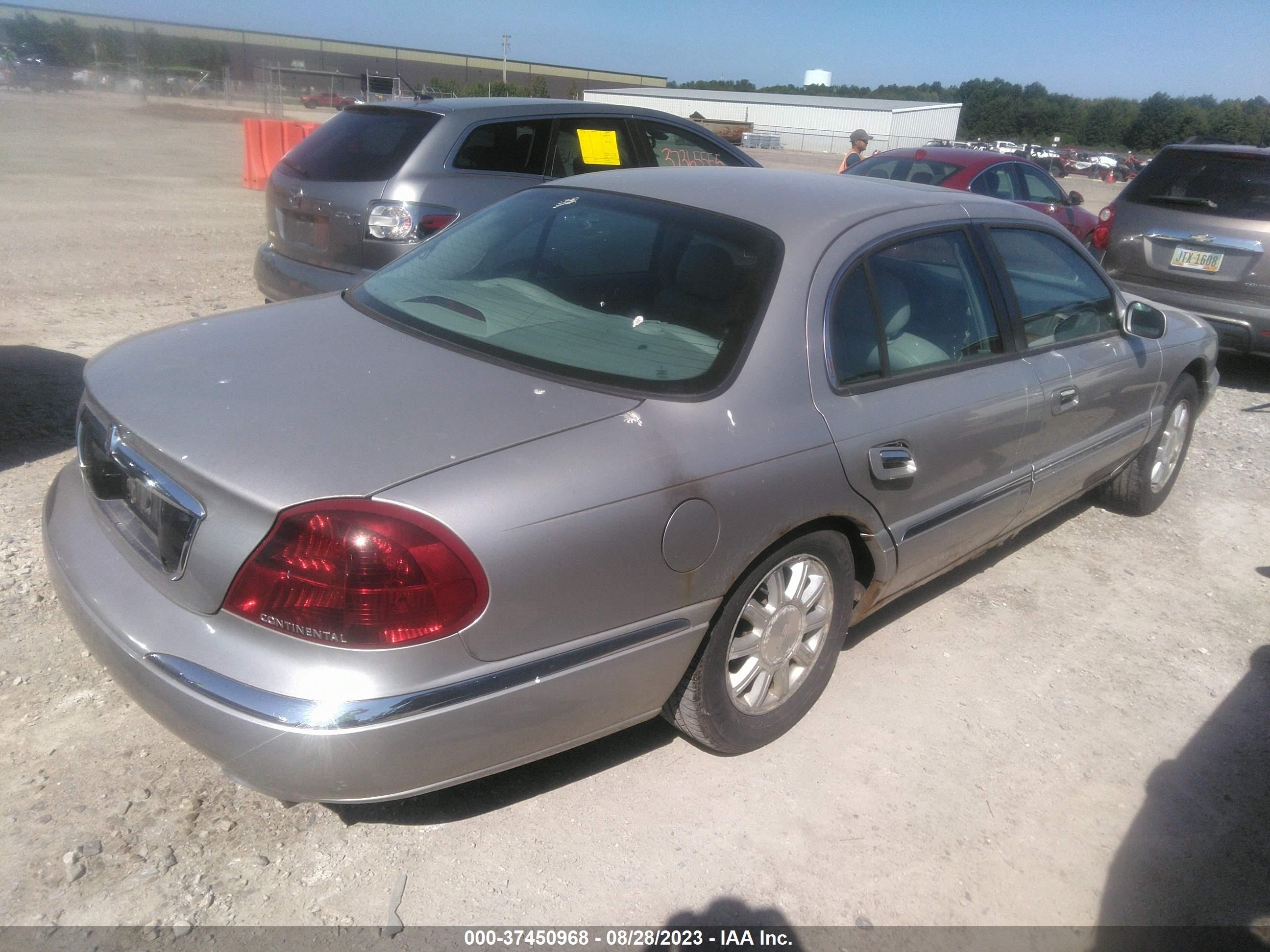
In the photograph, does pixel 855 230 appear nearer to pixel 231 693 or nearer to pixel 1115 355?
pixel 1115 355

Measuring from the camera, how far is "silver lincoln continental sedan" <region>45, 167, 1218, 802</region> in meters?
2.06

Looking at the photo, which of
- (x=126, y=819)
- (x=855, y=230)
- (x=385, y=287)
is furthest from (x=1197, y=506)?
(x=126, y=819)

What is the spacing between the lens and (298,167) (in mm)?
5797

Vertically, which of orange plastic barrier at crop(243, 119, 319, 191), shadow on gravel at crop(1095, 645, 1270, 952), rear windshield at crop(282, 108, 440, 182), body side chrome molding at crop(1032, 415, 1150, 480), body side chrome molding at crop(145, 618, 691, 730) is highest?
rear windshield at crop(282, 108, 440, 182)

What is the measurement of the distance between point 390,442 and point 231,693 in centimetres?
62

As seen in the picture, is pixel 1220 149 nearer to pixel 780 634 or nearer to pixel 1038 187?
pixel 1038 187

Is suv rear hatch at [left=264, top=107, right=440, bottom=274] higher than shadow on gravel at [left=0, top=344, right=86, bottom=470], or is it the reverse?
suv rear hatch at [left=264, top=107, right=440, bottom=274]

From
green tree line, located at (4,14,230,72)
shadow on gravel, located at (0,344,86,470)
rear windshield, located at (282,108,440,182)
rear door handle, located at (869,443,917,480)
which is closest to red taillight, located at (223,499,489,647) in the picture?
rear door handle, located at (869,443,917,480)

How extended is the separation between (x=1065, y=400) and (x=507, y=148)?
3.72m

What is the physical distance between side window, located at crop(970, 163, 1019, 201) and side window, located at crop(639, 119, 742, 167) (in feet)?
13.8

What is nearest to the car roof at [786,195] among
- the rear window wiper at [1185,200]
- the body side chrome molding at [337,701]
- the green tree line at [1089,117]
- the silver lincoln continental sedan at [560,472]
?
the silver lincoln continental sedan at [560,472]

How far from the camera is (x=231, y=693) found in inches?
81.3

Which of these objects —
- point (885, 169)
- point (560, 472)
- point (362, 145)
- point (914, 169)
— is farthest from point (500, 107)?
point (885, 169)

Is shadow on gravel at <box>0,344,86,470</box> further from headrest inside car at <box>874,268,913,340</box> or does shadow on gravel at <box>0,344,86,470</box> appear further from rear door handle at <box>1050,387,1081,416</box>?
rear door handle at <box>1050,387,1081,416</box>
